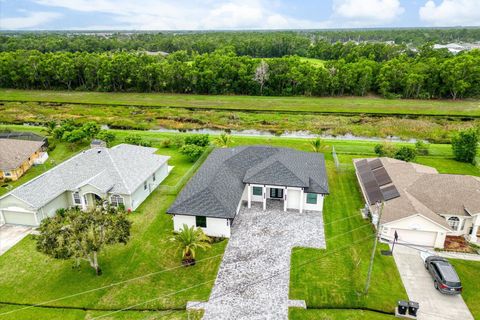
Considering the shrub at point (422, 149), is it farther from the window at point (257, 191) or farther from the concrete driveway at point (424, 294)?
the window at point (257, 191)

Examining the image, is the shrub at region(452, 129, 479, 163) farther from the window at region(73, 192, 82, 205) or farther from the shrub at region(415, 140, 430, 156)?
the window at region(73, 192, 82, 205)

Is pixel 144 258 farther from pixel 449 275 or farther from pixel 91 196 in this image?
pixel 449 275

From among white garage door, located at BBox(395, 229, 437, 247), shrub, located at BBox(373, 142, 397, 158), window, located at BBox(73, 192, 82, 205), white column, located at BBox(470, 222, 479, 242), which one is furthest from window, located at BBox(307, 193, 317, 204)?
window, located at BBox(73, 192, 82, 205)

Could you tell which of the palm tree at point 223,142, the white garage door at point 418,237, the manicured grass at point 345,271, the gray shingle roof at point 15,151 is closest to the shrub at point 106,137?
the gray shingle roof at point 15,151

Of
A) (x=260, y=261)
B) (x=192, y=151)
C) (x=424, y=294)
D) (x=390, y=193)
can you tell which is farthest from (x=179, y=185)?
(x=424, y=294)

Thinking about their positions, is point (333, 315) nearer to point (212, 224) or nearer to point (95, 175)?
point (212, 224)
